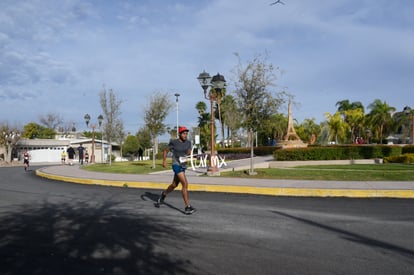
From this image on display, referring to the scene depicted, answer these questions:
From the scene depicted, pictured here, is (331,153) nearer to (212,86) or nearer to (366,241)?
(212,86)

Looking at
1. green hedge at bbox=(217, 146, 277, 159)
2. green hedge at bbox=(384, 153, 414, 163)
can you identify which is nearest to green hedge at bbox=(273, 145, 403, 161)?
green hedge at bbox=(384, 153, 414, 163)

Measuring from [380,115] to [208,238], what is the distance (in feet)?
222

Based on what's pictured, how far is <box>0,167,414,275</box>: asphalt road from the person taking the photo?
404 centimetres

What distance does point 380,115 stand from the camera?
6512 cm

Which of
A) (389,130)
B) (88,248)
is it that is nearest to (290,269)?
(88,248)

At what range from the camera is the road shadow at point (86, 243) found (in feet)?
13.1

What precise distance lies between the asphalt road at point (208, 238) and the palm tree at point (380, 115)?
62.5 metres

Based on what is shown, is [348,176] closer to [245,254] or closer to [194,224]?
[194,224]

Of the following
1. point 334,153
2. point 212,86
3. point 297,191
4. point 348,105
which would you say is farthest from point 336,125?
point 297,191

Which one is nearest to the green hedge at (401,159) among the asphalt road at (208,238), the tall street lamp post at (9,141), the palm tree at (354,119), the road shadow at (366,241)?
the asphalt road at (208,238)

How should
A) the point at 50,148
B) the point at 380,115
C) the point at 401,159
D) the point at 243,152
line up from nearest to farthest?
the point at 401,159
the point at 243,152
the point at 50,148
the point at 380,115

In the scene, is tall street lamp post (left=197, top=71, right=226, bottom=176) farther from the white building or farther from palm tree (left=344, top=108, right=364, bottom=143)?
palm tree (left=344, top=108, right=364, bottom=143)

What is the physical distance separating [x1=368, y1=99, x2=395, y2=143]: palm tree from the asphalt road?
6253cm

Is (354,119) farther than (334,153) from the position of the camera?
Yes
